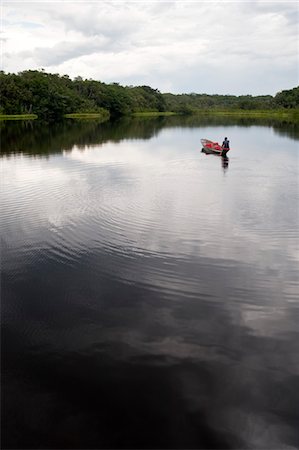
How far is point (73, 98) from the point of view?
126 metres

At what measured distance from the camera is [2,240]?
16078 millimetres

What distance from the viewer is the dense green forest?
105 metres

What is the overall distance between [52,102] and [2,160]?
83.0 m

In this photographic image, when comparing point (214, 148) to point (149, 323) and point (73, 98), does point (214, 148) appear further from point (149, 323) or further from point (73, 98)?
point (73, 98)

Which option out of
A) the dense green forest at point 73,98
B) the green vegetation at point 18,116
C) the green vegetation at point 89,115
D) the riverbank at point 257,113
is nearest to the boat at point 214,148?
the green vegetation at point 18,116

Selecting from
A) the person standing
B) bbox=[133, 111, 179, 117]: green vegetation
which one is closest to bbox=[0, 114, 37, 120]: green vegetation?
bbox=[133, 111, 179, 117]: green vegetation

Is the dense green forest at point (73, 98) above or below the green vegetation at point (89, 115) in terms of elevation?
above

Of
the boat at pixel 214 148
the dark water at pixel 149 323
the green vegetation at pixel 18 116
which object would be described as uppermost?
the green vegetation at pixel 18 116

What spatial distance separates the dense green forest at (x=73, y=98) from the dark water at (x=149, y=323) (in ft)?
306

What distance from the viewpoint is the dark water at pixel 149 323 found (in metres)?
7.09

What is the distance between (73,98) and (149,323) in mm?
126531

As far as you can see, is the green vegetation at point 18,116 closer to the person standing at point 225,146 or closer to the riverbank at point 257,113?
the person standing at point 225,146

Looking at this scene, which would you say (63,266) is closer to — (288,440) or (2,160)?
(288,440)

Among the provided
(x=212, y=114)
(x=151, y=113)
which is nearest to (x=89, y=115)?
(x=151, y=113)
